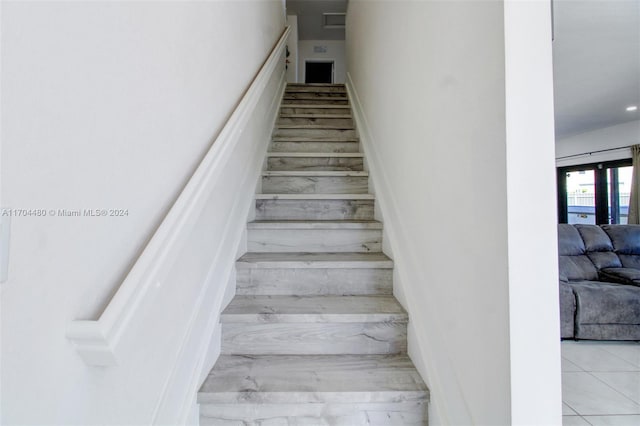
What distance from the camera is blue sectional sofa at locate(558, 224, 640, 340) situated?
241 cm

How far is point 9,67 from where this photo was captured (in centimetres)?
43

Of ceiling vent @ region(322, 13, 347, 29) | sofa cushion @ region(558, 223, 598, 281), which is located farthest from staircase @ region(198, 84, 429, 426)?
ceiling vent @ region(322, 13, 347, 29)

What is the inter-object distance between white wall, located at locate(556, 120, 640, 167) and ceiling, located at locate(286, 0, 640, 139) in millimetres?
211

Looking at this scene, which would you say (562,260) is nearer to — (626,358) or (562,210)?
(626,358)

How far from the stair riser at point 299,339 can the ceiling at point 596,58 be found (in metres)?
2.91

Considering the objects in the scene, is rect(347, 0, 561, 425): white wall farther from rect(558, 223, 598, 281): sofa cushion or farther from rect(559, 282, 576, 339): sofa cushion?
rect(558, 223, 598, 281): sofa cushion

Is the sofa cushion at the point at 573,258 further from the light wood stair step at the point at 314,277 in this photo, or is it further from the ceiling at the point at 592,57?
the light wood stair step at the point at 314,277

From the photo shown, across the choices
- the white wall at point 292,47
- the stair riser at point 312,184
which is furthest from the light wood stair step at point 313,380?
the white wall at point 292,47

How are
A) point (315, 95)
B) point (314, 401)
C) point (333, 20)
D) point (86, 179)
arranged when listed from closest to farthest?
point (86, 179) → point (314, 401) → point (315, 95) → point (333, 20)

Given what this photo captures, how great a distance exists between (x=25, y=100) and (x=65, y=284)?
0.31 m

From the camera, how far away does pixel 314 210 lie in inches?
73.5

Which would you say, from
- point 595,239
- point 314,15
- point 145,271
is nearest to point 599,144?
point 595,239

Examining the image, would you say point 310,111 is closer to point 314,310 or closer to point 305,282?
point 305,282

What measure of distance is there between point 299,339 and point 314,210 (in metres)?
0.86
